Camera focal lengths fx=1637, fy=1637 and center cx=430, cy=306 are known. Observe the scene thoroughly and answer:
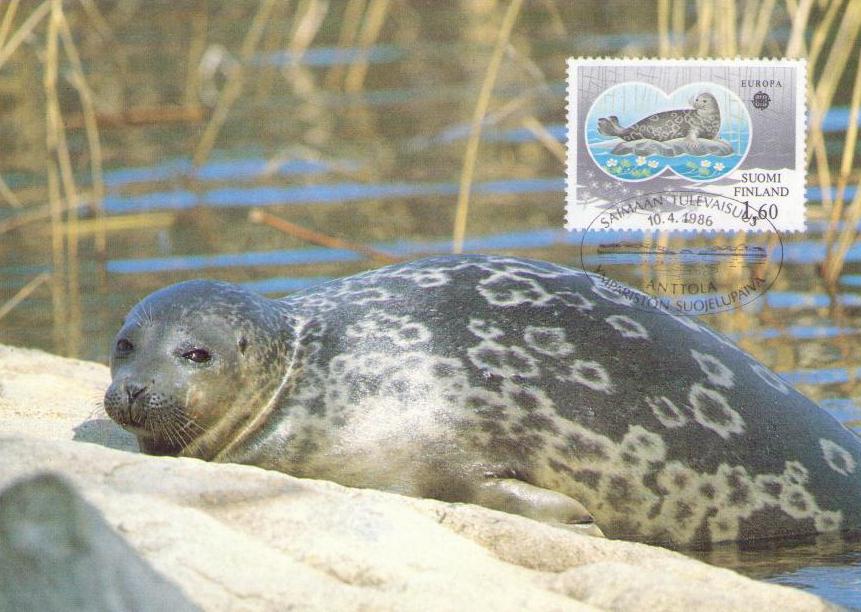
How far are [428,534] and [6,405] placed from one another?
254 centimetres

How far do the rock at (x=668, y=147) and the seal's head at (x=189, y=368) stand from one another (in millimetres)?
1701

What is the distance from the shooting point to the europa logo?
21.1 ft

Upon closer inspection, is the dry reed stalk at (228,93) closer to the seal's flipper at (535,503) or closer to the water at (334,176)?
the water at (334,176)

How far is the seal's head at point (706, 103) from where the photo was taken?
21.4ft

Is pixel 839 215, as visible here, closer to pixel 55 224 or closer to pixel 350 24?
pixel 55 224

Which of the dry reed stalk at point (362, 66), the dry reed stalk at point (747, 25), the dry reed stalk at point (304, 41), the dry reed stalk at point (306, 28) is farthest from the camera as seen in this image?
the dry reed stalk at point (306, 28)

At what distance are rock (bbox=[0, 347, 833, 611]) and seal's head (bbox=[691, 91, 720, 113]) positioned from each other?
2.35 m

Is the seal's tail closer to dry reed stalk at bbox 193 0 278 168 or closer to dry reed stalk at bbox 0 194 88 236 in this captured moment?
dry reed stalk at bbox 193 0 278 168

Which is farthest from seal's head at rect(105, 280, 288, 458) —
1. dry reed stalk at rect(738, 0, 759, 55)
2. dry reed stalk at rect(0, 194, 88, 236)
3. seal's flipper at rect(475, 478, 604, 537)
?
dry reed stalk at rect(0, 194, 88, 236)

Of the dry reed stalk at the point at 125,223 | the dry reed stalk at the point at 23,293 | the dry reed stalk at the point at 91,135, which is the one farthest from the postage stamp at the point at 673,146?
the dry reed stalk at the point at 125,223

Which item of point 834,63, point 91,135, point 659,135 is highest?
point 834,63

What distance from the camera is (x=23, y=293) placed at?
9.24 meters

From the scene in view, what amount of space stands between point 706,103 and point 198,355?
2406mm

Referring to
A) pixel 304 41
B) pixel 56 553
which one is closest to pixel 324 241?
pixel 56 553
